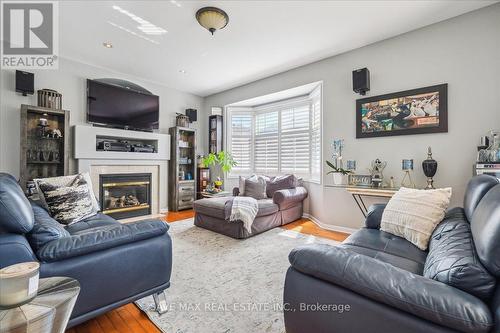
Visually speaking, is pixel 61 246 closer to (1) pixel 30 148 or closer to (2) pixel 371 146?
(1) pixel 30 148

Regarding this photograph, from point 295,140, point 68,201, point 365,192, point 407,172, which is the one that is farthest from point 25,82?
point 407,172

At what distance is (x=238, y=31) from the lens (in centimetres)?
293

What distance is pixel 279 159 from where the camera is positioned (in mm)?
5012

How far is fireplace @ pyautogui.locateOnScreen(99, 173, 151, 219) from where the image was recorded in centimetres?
404

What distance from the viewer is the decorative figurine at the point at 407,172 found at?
287 cm

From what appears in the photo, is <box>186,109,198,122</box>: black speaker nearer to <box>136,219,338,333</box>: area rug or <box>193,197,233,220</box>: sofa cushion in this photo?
<box>193,197,233,220</box>: sofa cushion

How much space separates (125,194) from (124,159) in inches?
27.3

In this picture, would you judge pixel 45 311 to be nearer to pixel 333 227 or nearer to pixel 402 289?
pixel 402 289

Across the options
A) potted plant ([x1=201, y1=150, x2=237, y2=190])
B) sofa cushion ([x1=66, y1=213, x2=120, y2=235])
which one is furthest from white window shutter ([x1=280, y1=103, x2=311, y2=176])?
sofa cushion ([x1=66, y1=213, x2=120, y2=235])

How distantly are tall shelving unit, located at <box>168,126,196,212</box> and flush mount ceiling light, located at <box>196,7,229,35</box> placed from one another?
2.77m

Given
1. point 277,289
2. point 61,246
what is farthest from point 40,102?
point 277,289

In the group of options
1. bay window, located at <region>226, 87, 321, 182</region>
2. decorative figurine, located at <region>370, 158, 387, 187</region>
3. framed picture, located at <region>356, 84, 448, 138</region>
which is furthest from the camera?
bay window, located at <region>226, 87, 321, 182</region>

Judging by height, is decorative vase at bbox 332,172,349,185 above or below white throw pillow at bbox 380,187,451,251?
above

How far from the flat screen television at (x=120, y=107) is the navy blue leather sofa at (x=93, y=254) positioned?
121 inches
